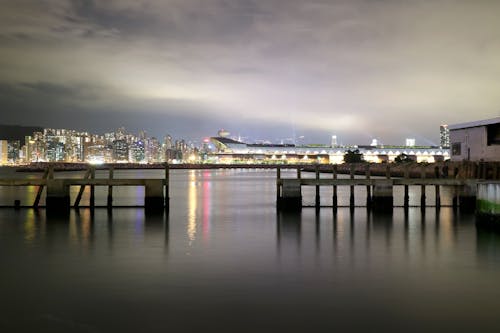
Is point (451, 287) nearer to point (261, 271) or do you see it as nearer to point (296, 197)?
point (261, 271)

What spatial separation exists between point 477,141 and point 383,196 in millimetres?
16876

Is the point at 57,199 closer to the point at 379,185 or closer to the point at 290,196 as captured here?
the point at 290,196

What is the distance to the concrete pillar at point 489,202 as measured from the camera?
2100 cm

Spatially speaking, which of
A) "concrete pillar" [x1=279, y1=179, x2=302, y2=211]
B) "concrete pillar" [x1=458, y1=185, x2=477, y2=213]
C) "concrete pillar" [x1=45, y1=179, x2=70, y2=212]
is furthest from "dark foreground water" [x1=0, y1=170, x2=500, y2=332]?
"concrete pillar" [x1=458, y1=185, x2=477, y2=213]

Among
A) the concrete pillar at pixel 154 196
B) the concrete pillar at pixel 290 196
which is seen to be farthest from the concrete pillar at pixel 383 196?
the concrete pillar at pixel 154 196

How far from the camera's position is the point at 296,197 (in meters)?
29.1

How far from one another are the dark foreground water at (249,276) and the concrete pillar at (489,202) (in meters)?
0.67

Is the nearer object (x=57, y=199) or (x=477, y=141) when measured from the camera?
(x=57, y=199)

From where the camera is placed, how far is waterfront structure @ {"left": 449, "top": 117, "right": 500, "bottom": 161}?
129 ft

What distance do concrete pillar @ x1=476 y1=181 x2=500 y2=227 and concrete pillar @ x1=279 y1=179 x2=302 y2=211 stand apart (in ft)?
29.0

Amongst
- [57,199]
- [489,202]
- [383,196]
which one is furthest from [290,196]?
[57,199]

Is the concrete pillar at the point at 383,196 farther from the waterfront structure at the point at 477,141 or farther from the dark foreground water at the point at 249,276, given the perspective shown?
the waterfront structure at the point at 477,141

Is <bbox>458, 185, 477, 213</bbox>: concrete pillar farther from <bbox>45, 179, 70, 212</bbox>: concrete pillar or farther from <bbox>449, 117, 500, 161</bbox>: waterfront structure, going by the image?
<bbox>45, 179, 70, 212</bbox>: concrete pillar

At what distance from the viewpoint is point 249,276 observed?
15188 millimetres
